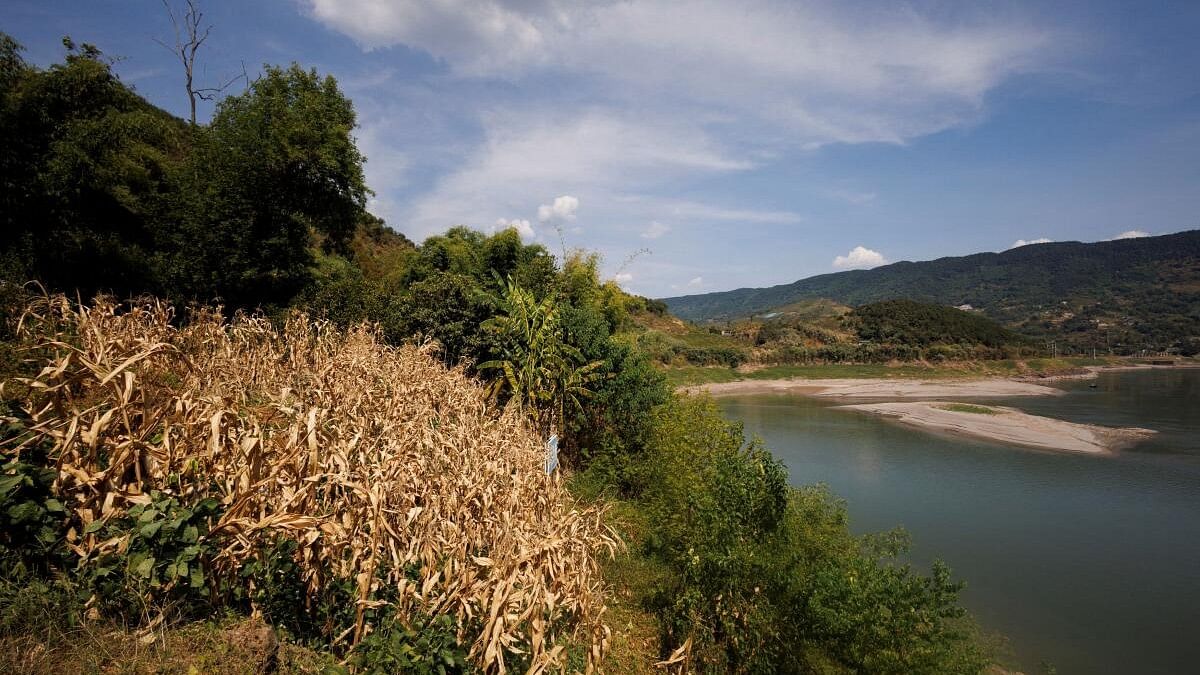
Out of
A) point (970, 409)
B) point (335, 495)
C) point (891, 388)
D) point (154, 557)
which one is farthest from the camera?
point (891, 388)

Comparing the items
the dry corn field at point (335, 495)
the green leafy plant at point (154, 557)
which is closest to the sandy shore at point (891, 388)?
the dry corn field at point (335, 495)

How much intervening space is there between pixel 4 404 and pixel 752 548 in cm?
837

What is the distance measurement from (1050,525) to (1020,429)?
19.6 metres

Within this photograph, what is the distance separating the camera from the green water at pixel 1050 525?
1220cm

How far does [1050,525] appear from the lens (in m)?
18.6

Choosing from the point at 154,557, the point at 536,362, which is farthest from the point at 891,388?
the point at 154,557

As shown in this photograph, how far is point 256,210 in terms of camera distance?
11.8 metres

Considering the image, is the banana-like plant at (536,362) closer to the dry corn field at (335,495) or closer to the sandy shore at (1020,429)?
the dry corn field at (335,495)

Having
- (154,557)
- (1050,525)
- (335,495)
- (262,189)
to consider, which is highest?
(262,189)

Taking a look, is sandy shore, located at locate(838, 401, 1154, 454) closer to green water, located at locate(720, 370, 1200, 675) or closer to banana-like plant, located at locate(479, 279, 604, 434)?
green water, located at locate(720, 370, 1200, 675)

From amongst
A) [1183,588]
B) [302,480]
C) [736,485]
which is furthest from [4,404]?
[1183,588]

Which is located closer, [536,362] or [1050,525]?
[536,362]

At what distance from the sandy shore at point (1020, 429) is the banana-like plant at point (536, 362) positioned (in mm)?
31319

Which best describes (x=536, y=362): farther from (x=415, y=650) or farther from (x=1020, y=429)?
(x=1020, y=429)
